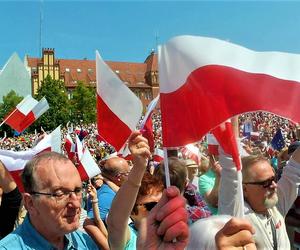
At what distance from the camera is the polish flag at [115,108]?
3.63m

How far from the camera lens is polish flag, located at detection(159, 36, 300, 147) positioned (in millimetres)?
2047

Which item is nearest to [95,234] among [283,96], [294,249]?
[294,249]

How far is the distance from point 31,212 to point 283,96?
1194 mm

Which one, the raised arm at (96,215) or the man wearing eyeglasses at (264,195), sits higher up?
the man wearing eyeglasses at (264,195)

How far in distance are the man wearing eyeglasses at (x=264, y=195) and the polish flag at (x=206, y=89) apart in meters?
0.61

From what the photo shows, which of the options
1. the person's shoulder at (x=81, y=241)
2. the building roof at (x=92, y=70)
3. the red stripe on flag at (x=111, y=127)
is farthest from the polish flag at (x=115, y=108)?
the building roof at (x=92, y=70)

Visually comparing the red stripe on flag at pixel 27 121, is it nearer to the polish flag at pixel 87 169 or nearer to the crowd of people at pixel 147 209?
the polish flag at pixel 87 169

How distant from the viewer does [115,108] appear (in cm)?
374

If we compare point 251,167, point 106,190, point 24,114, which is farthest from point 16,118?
point 251,167

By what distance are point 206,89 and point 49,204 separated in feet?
2.72

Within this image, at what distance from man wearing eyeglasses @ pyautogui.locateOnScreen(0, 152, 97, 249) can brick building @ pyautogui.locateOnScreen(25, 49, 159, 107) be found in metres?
85.5

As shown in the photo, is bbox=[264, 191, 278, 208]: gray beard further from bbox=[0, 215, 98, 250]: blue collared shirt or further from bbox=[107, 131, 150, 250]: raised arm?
bbox=[0, 215, 98, 250]: blue collared shirt

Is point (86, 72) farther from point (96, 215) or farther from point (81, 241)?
point (81, 241)

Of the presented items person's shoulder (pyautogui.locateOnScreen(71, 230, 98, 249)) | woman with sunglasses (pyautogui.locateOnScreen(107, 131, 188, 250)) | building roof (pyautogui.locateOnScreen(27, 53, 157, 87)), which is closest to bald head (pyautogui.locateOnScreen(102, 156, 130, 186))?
woman with sunglasses (pyautogui.locateOnScreen(107, 131, 188, 250))
